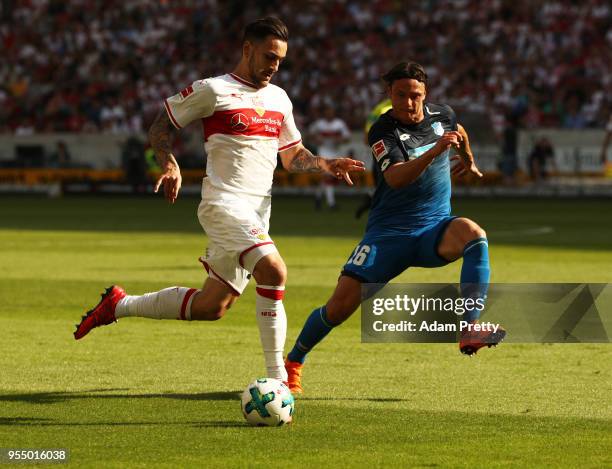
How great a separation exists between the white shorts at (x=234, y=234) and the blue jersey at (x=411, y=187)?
909 millimetres

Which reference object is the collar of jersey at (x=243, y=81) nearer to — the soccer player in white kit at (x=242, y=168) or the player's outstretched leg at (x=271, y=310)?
the soccer player in white kit at (x=242, y=168)

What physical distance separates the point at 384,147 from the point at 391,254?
684mm

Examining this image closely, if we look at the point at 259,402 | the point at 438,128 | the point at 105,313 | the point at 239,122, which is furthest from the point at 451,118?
the point at 259,402

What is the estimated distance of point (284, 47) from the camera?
27.0 feet

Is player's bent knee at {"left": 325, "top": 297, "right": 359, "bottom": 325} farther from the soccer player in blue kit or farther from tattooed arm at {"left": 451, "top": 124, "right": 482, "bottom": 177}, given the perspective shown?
tattooed arm at {"left": 451, "top": 124, "right": 482, "bottom": 177}

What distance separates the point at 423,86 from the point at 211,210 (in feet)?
5.39

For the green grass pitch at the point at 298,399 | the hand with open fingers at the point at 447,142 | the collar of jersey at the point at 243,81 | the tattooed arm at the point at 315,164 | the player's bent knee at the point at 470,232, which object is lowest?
the green grass pitch at the point at 298,399

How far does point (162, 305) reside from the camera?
8867mm

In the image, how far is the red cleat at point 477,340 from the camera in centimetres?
834

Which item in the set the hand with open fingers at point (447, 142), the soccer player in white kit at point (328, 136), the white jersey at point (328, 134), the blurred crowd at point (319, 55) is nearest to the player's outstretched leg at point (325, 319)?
the hand with open fingers at point (447, 142)

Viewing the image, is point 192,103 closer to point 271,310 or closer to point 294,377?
point 271,310

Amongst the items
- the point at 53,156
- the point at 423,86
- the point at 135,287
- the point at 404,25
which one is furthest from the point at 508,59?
the point at 423,86

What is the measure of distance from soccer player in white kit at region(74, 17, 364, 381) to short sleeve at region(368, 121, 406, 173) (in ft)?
1.37

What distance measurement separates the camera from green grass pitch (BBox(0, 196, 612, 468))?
6.73 m
